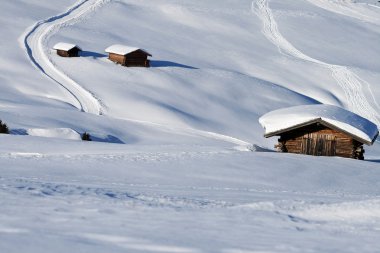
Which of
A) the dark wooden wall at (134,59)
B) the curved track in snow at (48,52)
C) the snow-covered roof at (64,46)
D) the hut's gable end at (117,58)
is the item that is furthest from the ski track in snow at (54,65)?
the dark wooden wall at (134,59)

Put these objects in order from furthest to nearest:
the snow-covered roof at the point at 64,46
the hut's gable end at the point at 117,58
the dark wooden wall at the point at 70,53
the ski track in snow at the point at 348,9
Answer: the ski track in snow at the point at 348,9
the dark wooden wall at the point at 70,53
the snow-covered roof at the point at 64,46
the hut's gable end at the point at 117,58

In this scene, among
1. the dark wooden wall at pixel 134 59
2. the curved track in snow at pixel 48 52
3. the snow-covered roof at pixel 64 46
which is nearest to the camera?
the curved track in snow at pixel 48 52

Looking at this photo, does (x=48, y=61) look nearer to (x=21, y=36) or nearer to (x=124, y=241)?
(x=21, y=36)

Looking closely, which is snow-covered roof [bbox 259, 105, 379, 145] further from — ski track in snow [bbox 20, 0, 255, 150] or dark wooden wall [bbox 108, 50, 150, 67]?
dark wooden wall [bbox 108, 50, 150, 67]

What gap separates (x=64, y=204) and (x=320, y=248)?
395 cm

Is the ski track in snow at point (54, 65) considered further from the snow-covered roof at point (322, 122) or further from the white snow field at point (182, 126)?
the snow-covered roof at point (322, 122)

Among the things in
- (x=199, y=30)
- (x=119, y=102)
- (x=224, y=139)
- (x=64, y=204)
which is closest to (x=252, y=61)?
(x=199, y=30)

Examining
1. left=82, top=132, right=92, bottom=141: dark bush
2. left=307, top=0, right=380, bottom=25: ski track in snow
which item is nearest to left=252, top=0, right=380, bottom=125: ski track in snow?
left=307, top=0, right=380, bottom=25: ski track in snow

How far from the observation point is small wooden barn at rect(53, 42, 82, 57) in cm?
5416

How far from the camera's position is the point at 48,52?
56.3 meters

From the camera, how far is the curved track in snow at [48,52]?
43.5 meters

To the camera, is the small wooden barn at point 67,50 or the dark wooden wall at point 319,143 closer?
the dark wooden wall at point 319,143

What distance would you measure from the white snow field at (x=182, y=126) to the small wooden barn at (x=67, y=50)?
768 mm

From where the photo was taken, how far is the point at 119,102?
44531 mm
